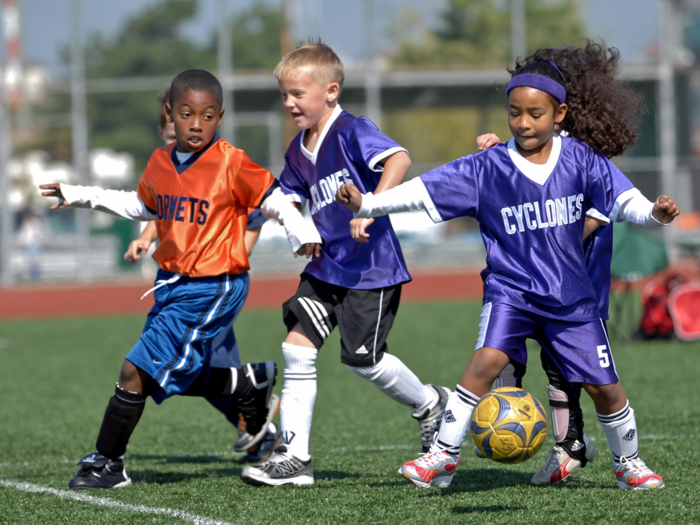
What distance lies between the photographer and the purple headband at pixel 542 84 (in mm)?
3467

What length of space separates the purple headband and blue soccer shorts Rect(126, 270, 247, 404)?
62.7 inches

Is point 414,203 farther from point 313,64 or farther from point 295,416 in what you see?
point 295,416

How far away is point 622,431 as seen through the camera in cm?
357

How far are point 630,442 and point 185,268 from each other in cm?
205

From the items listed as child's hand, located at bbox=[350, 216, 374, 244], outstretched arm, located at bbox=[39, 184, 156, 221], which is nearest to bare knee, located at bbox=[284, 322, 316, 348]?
child's hand, located at bbox=[350, 216, 374, 244]

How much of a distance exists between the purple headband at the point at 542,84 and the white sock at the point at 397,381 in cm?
134

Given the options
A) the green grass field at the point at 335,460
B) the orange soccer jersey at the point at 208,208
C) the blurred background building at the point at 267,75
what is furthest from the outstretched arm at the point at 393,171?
the blurred background building at the point at 267,75

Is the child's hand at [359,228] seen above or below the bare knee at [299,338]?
above

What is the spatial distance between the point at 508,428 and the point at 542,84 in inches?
52.0

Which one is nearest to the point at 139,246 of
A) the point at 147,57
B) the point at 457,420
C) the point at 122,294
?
the point at 457,420

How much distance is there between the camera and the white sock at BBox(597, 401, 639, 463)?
356cm

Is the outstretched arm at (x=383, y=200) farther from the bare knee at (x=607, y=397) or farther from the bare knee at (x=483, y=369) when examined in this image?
the bare knee at (x=607, y=397)

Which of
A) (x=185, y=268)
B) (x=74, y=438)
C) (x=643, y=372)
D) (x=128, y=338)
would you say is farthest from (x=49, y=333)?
(x=185, y=268)

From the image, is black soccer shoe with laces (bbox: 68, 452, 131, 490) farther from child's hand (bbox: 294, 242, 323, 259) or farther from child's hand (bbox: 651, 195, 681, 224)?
child's hand (bbox: 651, 195, 681, 224)
